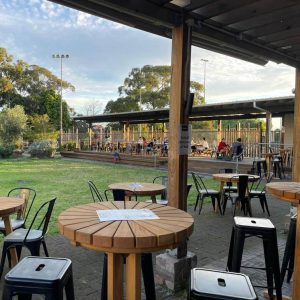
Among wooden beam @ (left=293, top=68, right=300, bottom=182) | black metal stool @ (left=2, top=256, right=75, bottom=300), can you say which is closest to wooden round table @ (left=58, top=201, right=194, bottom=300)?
black metal stool @ (left=2, top=256, right=75, bottom=300)

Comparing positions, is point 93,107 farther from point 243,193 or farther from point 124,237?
point 124,237

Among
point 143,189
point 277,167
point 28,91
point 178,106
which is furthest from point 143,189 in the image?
point 28,91

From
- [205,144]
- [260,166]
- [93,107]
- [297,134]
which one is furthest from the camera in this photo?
[93,107]

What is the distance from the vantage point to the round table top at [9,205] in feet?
9.78

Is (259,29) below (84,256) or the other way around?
the other way around

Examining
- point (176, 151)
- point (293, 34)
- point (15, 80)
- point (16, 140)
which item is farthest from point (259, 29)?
point (15, 80)

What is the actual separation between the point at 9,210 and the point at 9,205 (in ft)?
0.45

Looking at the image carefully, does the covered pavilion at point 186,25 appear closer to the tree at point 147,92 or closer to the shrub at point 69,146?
→ the shrub at point 69,146

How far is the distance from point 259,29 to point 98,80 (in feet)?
146

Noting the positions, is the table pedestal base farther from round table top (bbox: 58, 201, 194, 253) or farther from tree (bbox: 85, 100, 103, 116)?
tree (bbox: 85, 100, 103, 116)

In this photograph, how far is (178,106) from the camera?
2.96m

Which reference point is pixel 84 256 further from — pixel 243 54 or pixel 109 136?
pixel 109 136

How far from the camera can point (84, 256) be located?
12.3ft

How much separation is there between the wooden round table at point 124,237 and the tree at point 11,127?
75.6ft
